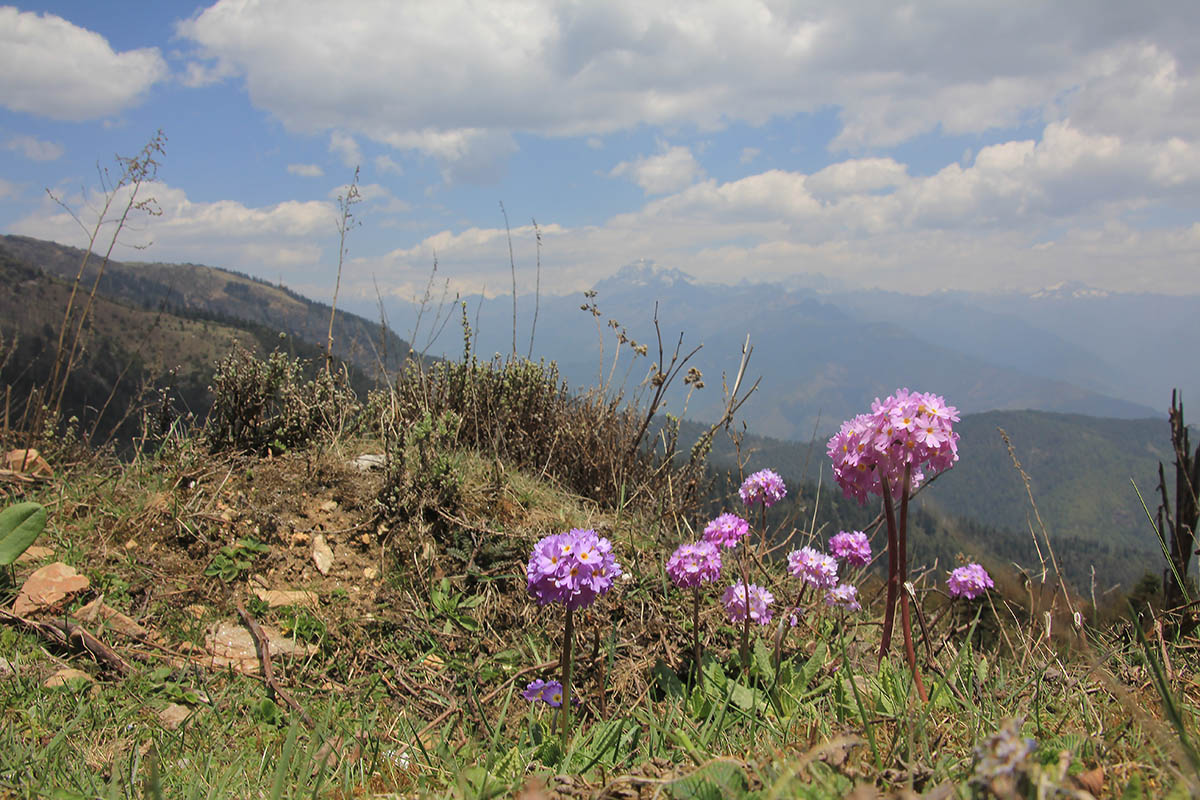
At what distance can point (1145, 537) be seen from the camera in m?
176

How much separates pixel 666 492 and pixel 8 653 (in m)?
3.63

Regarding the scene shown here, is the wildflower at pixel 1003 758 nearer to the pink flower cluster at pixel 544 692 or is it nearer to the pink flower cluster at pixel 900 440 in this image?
the pink flower cluster at pixel 900 440

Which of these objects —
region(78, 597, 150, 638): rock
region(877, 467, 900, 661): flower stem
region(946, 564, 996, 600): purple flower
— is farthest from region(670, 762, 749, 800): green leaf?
region(78, 597, 150, 638): rock

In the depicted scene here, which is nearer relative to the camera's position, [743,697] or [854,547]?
[743,697]

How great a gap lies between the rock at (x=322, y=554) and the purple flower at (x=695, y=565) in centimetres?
218

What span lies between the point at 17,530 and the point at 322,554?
1400mm

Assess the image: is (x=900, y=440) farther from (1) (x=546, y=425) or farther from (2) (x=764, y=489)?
(1) (x=546, y=425)

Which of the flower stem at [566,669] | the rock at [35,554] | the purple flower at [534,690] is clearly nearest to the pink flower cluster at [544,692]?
the purple flower at [534,690]

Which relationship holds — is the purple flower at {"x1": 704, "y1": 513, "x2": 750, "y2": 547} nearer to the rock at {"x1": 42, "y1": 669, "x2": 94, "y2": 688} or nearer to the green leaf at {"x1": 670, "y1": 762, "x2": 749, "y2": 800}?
the green leaf at {"x1": 670, "y1": 762, "x2": 749, "y2": 800}

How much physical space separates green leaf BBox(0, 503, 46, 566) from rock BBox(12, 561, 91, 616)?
0.50 ft

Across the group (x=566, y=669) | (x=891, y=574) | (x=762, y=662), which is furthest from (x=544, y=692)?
(x=891, y=574)

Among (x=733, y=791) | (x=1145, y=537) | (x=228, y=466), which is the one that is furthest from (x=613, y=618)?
(x=1145, y=537)

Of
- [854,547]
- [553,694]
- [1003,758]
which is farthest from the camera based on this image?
[854,547]

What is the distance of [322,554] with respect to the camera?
150 inches
